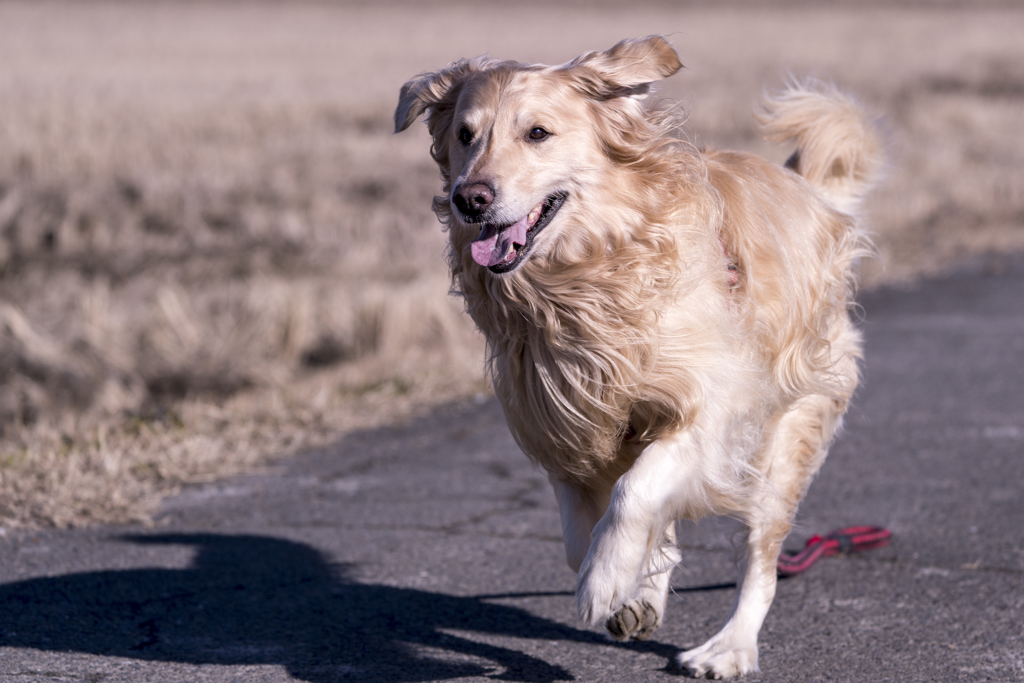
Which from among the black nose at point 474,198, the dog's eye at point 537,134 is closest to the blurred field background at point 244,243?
the dog's eye at point 537,134

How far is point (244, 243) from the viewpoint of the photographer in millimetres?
11750

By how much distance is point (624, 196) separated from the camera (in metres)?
3.33

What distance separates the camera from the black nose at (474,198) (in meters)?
3.15

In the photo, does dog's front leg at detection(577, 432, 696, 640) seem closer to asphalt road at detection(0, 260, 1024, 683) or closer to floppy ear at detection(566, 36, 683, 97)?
asphalt road at detection(0, 260, 1024, 683)

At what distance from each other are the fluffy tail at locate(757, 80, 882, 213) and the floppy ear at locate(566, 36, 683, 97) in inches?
49.4

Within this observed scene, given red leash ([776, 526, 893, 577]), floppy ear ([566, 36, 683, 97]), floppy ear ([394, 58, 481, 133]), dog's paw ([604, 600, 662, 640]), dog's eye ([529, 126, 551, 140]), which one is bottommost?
red leash ([776, 526, 893, 577])

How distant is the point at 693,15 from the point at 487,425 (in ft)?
194

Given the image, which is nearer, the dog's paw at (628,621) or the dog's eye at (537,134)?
the dog's paw at (628,621)

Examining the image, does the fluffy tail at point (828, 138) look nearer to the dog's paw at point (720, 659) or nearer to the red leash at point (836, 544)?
the red leash at point (836, 544)

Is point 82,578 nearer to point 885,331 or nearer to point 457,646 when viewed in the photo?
point 457,646

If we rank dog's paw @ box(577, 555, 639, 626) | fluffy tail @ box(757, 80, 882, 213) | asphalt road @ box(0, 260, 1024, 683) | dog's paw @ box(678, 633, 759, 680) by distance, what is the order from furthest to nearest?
1. fluffy tail @ box(757, 80, 882, 213)
2. asphalt road @ box(0, 260, 1024, 683)
3. dog's paw @ box(678, 633, 759, 680)
4. dog's paw @ box(577, 555, 639, 626)

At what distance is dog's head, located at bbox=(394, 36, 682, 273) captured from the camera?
3.23 m

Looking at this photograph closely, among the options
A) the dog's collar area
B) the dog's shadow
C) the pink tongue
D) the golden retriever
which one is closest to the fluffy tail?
the golden retriever

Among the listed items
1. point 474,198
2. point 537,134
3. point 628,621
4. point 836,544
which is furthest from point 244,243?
point 628,621
